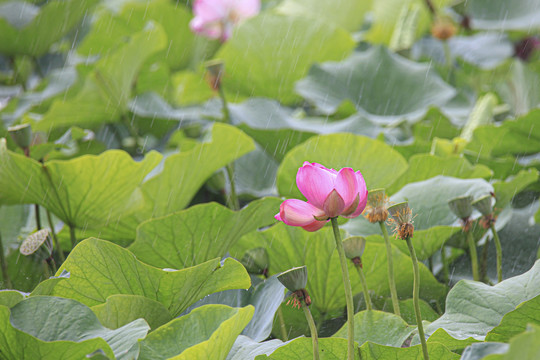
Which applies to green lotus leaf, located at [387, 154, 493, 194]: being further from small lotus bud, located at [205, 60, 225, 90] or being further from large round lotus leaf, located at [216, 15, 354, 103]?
large round lotus leaf, located at [216, 15, 354, 103]

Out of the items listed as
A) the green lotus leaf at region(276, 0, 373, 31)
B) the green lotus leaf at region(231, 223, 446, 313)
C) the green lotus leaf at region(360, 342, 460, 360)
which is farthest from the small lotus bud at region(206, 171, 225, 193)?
the green lotus leaf at region(276, 0, 373, 31)

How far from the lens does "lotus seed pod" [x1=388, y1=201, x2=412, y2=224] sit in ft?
2.06

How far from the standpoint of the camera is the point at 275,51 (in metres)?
1.54

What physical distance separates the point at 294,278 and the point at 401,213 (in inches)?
5.0

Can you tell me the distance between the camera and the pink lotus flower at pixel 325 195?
59cm

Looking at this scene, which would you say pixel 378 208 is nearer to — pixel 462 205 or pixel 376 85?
pixel 462 205

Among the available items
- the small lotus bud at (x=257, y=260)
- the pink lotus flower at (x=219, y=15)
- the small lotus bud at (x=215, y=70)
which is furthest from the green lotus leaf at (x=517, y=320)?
the pink lotus flower at (x=219, y=15)

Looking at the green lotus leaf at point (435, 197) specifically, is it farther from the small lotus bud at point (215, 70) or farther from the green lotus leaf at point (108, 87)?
the green lotus leaf at point (108, 87)

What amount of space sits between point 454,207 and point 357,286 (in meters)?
0.18

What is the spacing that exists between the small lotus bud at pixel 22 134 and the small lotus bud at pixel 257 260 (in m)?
0.40

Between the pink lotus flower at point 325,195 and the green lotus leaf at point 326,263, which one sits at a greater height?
the pink lotus flower at point 325,195

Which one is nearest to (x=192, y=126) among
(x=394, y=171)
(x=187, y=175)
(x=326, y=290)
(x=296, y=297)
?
(x=187, y=175)

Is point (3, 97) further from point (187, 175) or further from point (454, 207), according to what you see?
point (454, 207)

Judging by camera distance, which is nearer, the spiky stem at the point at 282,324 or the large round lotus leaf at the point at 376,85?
the spiky stem at the point at 282,324
